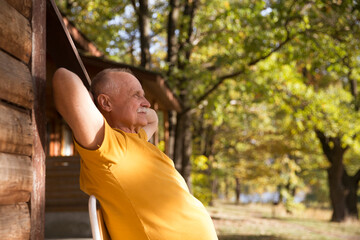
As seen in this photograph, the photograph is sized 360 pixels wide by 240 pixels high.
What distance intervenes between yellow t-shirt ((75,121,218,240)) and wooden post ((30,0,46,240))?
308mm

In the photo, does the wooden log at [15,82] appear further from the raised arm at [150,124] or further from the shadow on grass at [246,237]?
the shadow on grass at [246,237]

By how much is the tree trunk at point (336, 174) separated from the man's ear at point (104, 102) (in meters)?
17.7

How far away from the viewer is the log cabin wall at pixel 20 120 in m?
2.03

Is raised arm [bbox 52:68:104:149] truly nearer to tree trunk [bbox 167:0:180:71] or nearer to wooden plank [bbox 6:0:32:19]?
wooden plank [bbox 6:0:32:19]

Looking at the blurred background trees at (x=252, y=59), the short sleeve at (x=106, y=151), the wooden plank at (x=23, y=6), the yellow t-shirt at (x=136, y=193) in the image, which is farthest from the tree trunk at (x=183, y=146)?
the short sleeve at (x=106, y=151)

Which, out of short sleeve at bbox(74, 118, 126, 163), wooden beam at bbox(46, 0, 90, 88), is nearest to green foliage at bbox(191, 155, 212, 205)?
wooden beam at bbox(46, 0, 90, 88)

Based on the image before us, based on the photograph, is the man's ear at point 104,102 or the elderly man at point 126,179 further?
the man's ear at point 104,102

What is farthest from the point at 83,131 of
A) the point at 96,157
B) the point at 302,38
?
the point at 302,38

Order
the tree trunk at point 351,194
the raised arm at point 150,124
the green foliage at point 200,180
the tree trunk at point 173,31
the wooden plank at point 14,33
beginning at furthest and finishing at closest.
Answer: the tree trunk at point 351,194 < the green foliage at point 200,180 < the tree trunk at point 173,31 < the raised arm at point 150,124 < the wooden plank at point 14,33

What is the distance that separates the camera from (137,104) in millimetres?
2336

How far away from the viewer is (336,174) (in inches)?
756

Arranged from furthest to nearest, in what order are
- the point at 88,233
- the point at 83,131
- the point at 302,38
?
1. the point at 302,38
2. the point at 88,233
3. the point at 83,131

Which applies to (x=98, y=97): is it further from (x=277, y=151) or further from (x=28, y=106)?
(x=277, y=151)

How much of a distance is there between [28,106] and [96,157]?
0.53m
